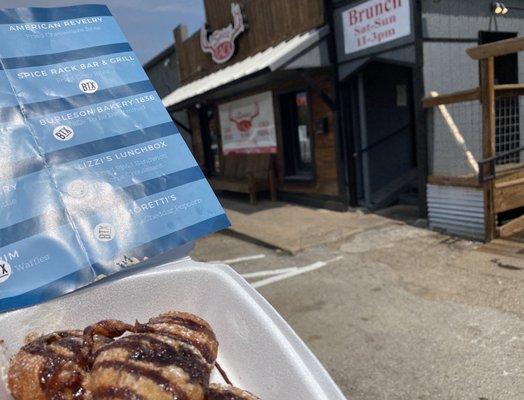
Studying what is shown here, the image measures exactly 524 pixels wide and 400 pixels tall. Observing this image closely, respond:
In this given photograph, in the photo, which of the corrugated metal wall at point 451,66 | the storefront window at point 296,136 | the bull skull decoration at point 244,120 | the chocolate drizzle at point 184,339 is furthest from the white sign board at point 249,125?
the chocolate drizzle at point 184,339

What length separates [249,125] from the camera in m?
12.9

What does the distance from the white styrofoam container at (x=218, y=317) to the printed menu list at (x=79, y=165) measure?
69 millimetres

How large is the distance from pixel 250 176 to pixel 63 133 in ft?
33.5

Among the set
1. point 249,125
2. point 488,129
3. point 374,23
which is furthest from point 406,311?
point 249,125

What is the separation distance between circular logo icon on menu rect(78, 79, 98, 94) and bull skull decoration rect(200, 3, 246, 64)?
10.2 metres

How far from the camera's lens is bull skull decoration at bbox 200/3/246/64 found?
11594 millimetres

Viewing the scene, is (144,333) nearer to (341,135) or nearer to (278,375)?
(278,375)

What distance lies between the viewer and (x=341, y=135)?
31.8 ft

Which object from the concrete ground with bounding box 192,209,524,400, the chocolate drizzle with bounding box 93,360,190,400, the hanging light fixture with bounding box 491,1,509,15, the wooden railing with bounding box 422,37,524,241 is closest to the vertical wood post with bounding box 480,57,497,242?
the wooden railing with bounding box 422,37,524,241

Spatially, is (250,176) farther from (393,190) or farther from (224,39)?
(393,190)

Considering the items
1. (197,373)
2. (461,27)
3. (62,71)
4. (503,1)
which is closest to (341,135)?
(461,27)

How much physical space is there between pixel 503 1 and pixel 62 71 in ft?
29.7

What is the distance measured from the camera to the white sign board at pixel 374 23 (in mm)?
7762

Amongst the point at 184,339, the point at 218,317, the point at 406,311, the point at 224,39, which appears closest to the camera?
the point at 184,339
